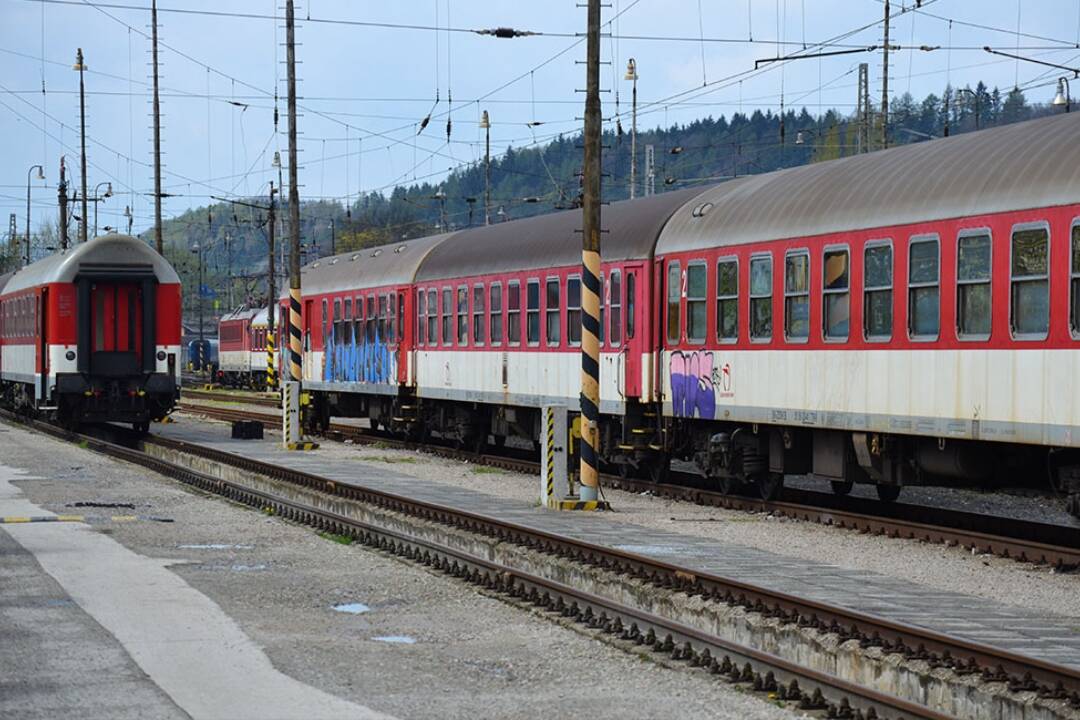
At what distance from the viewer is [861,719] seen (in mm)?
8844

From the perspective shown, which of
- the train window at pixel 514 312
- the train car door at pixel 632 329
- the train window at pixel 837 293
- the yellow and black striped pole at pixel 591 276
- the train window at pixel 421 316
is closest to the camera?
the train window at pixel 837 293

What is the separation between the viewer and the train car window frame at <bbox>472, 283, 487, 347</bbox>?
29750 millimetres

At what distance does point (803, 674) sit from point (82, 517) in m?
11.8

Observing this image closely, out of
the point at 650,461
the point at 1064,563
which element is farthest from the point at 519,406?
the point at 1064,563

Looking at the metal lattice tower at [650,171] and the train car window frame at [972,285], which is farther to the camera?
the metal lattice tower at [650,171]

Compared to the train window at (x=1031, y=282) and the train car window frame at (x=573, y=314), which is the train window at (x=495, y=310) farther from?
the train window at (x=1031, y=282)

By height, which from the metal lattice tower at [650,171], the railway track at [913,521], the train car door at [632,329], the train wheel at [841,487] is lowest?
the railway track at [913,521]

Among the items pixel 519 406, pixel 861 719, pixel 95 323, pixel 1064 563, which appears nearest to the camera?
pixel 861 719

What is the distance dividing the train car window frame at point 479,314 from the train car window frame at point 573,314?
3.96 metres

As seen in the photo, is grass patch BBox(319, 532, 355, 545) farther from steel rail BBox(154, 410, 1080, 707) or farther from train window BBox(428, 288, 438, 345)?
train window BBox(428, 288, 438, 345)

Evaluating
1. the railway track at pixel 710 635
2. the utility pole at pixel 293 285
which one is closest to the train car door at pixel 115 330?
the utility pole at pixel 293 285

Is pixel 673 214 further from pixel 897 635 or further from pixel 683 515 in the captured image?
pixel 897 635

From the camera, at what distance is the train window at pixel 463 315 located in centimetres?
3067

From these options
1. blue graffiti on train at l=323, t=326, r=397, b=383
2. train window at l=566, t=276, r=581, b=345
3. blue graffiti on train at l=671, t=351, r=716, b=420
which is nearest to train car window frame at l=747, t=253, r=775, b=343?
blue graffiti on train at l=671, t=351, r=716, b=420
